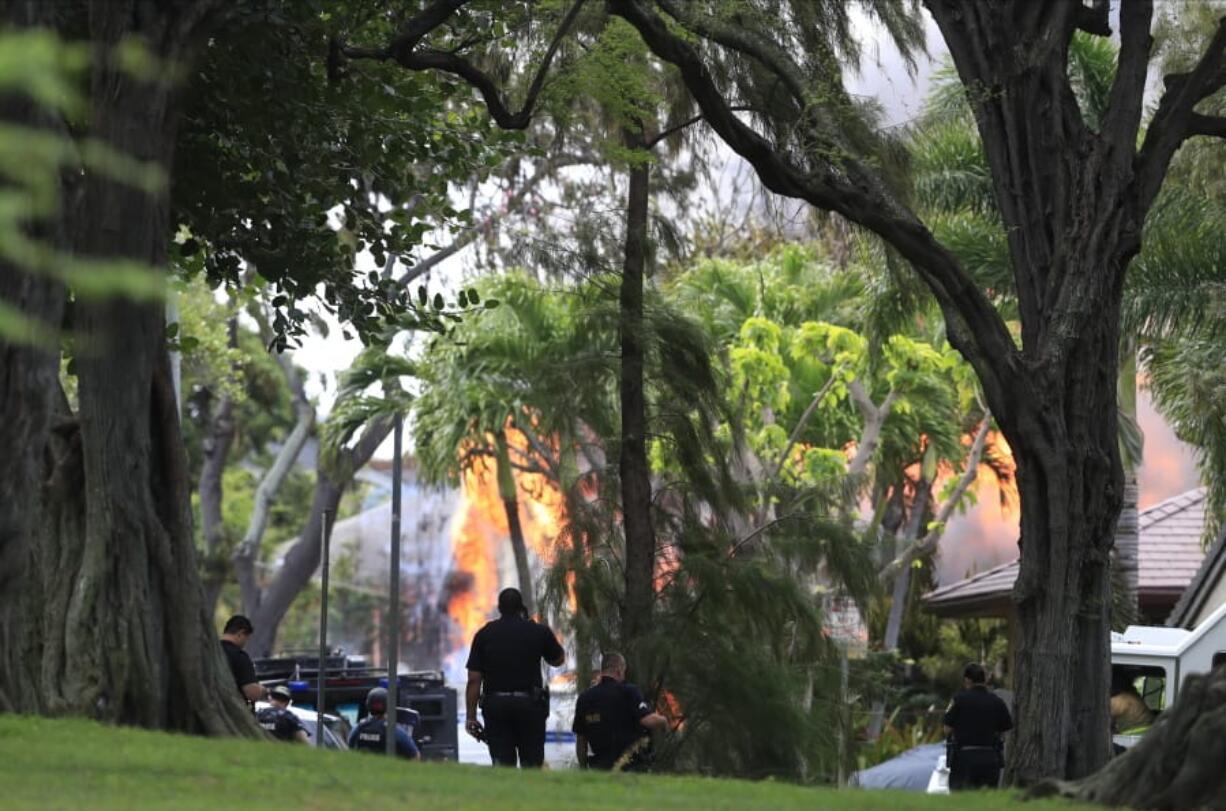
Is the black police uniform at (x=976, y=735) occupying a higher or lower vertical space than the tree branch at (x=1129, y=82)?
lower

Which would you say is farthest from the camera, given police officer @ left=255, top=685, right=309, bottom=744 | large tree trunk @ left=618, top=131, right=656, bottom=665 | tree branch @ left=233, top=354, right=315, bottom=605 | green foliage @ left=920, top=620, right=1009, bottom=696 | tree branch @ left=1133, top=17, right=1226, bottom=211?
green foliage @ left=920, top=620, right=1009, bottom=696

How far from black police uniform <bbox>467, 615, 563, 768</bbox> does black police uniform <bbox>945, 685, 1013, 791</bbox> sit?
4268 mm

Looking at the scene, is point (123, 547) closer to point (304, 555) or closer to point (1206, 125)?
point (1206, 125)

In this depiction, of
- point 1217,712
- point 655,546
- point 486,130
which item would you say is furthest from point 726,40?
point 1217,712

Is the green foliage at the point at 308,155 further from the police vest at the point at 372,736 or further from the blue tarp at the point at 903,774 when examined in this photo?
the blue tarp at the point at 903,774

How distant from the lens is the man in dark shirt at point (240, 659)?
14.6 meters

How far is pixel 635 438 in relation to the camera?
19.3 m

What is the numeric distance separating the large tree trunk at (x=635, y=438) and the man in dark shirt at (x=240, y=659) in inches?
182

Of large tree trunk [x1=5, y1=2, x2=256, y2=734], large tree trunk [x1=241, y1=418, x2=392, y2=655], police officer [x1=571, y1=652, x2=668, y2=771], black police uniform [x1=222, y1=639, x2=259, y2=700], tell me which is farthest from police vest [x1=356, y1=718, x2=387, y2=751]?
large tree trunk [x1=241, y1=418, x2=392, y2=655]

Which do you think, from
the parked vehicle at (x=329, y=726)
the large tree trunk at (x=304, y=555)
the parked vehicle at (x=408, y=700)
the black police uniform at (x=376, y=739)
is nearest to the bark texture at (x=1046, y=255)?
the black police uniform at (x=376, y=739)

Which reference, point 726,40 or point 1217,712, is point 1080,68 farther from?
point 1217,712

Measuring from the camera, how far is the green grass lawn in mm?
8414

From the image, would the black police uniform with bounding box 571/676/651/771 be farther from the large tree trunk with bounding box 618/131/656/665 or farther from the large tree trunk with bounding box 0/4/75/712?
the large tree trunk with bounding box 0/4/75/712

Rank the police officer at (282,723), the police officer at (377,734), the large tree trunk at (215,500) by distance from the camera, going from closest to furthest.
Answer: the police officer at (282,723) → the police officer at (377,734) → the large tree trunk at (215,500)
